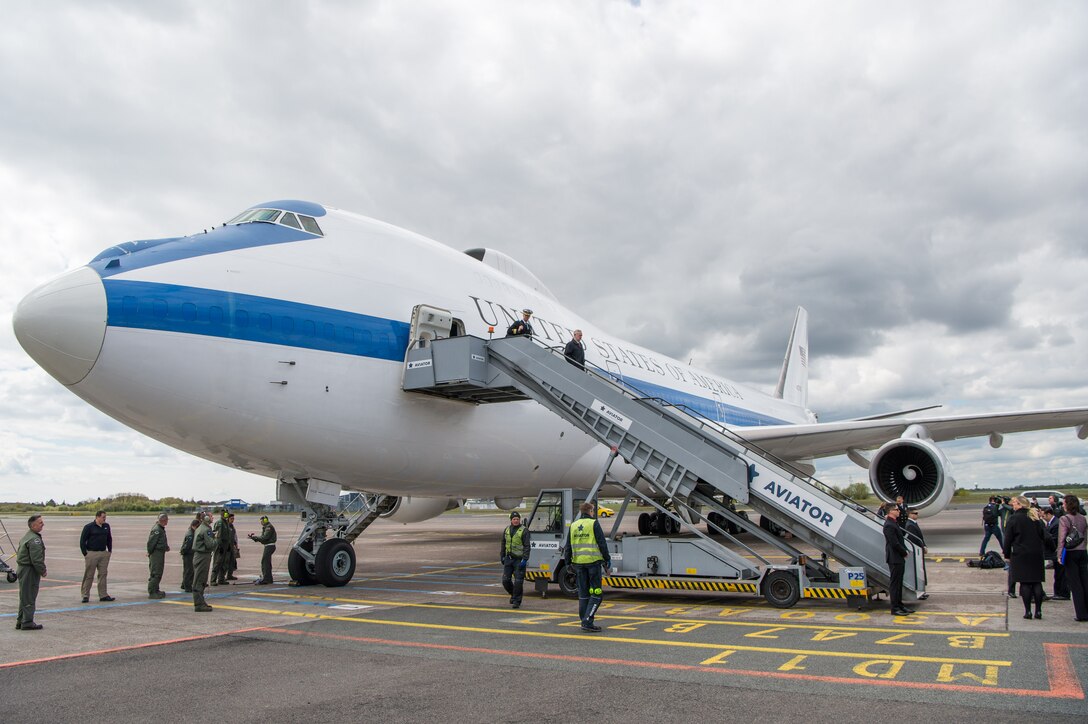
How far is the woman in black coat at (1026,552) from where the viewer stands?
8133 mm

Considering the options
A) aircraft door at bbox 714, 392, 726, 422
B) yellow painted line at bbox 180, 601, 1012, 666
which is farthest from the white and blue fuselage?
aircraft door at bbox 714, 392, 726, 422

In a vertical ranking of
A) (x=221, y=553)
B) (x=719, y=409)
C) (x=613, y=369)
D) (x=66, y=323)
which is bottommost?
(x=221, y=553)

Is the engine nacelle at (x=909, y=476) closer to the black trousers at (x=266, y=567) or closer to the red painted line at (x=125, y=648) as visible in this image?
the black trousers at (x=266, y=567)

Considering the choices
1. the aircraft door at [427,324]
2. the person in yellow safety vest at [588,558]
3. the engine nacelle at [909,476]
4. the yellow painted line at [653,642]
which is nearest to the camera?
the yellow painted line at [653,642]

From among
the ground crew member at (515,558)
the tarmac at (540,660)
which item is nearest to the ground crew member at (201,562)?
the tarmac at (540,660)

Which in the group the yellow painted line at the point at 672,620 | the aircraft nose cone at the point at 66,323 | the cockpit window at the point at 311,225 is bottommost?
the yellow painted line at the point at 672,620

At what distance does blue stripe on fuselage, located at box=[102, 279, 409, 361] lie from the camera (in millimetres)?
8641

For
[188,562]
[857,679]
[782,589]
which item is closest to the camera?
[857,679]

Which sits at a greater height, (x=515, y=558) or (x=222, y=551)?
(x=515, y=558)

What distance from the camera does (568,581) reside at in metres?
10.6

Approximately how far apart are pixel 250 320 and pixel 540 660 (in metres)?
5.63

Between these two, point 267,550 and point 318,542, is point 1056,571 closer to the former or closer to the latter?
point 318,542

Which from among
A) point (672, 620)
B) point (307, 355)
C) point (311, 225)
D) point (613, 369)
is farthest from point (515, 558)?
point (613, 369)

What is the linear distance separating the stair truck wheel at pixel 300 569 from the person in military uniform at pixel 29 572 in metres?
3.66
